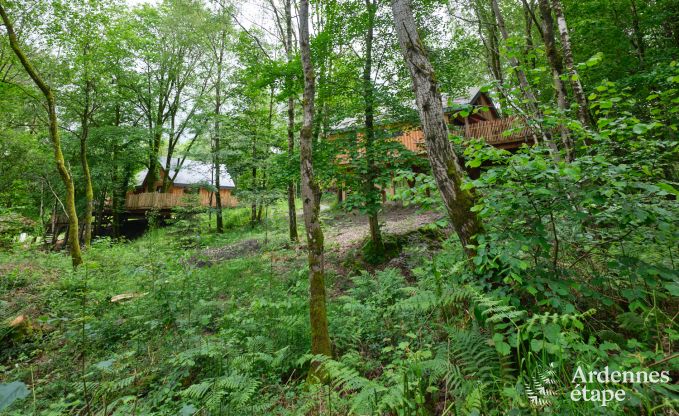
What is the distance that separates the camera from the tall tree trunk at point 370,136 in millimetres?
7270

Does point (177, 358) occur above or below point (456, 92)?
below

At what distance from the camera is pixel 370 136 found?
7.60 metres

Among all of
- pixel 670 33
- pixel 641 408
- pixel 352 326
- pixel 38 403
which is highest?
pixel 670 33

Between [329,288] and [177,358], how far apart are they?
3.58m

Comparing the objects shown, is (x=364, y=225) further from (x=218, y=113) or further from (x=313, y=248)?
(x=218, y=113)

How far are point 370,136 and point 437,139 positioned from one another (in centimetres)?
459

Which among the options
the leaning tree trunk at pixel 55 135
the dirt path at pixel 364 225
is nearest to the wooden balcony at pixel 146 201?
the leaning tree trunk at pixel 55 135

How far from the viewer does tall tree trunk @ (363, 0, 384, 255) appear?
727cm

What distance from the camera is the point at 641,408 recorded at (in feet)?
5.23

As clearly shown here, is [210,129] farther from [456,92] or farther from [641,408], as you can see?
[641,408]

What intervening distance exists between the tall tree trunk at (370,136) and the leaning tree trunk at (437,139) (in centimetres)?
374

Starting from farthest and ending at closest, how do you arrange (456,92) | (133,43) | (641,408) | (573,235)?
(133,43) → (456,92) → (573,235) → (641,408)

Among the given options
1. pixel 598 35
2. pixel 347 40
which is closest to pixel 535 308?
pixel 347 40

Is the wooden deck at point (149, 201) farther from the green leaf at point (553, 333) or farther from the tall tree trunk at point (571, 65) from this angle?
the green leaf at point (553, 333)
